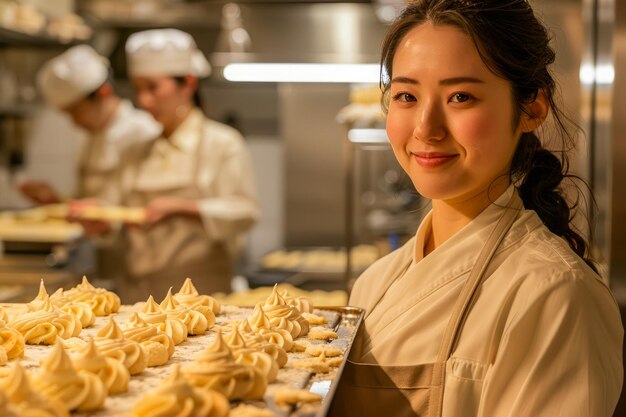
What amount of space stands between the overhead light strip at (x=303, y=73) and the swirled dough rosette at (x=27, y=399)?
3.58 meters

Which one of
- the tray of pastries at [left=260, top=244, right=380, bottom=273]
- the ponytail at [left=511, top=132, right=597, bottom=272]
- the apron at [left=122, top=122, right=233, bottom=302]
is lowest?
the tray of pastries at [left=260, top=244, right=380, bottom=273]

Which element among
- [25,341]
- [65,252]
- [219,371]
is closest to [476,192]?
[219,371]

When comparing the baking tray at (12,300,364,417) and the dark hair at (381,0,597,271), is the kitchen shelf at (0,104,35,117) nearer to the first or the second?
the baking tray at (12,300,364,417)

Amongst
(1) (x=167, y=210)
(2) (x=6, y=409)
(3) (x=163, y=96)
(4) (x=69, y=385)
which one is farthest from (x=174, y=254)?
(2) (x=6, y=409)

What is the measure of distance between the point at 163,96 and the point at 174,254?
88 cm

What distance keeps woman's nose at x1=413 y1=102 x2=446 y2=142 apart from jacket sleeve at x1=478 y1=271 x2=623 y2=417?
319 mm

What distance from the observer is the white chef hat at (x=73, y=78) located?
5.13 meters

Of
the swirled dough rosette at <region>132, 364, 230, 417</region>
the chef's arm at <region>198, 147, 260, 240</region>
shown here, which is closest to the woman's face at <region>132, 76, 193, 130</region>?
the chef's arm at <region>198, 147, 260, 240</region>

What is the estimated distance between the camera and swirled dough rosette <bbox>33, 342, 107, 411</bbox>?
43.3 inches

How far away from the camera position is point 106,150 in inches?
208

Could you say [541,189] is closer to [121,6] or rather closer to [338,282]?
[338,282]

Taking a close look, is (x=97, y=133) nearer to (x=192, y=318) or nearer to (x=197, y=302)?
(x=197, y=302)

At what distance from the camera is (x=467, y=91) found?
153 cm

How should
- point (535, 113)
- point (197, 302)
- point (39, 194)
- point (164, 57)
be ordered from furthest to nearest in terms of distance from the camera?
point (39, 194)
point (164, 57)
point (197, 302)
point (535, 113)
